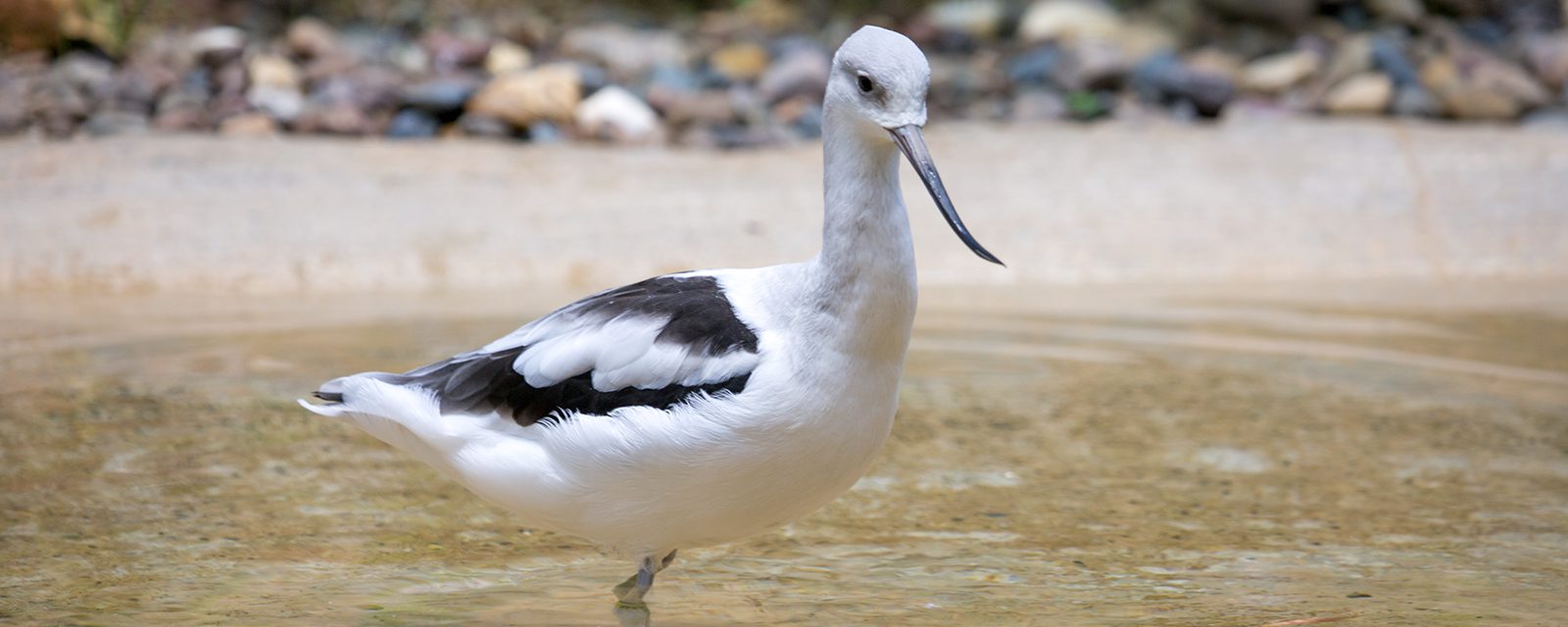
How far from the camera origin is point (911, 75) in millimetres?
2814

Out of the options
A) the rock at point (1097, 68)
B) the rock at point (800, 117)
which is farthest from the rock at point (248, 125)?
the rock at point (1097, 68)

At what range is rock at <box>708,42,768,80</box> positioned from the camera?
10.9 m

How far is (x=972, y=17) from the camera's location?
12695 mm

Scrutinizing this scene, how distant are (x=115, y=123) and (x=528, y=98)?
228 centimetres

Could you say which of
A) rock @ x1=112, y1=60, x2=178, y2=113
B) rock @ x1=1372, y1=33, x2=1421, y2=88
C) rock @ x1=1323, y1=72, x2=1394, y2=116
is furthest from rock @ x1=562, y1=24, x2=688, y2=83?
rock @ x1=1372, y1=33, x2=1421, y2=88

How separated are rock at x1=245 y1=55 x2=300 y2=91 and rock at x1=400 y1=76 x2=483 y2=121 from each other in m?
0.93

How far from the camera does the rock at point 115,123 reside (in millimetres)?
8578

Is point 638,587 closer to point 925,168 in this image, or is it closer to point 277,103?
point 925,168

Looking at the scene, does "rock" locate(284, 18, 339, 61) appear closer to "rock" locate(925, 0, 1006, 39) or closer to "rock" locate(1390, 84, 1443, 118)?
"rock" locate(925, 0, 1006, 39)

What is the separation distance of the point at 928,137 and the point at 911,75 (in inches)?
236

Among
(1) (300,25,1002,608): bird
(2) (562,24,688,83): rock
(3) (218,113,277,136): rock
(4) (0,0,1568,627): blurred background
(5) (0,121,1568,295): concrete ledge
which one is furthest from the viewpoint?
(2) (562,24,688,83): rock

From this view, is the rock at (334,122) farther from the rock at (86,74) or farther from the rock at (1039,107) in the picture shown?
the rock at (1039,107)

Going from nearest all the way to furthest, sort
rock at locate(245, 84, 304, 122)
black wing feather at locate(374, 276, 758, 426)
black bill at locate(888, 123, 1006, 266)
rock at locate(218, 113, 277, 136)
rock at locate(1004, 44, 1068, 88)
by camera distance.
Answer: black bill at locate(888, 123, 1006, 266) → black wing feather at locate(374, 276, 758, 426) → rock at locate(218, 113, 277, 136) → rock at locate(245, 84, 304, 122) → rock at locate(1004, 44, 1068, 88)

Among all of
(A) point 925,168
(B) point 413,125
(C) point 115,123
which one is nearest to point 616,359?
(A) point 925,168
